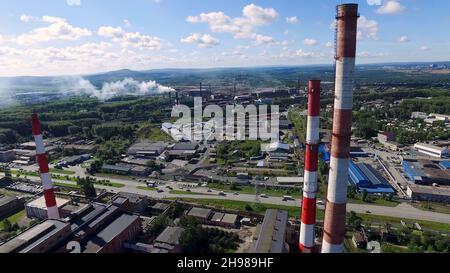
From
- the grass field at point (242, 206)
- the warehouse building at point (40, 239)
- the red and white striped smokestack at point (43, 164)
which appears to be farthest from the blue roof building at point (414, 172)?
the red and white striped smokestack at point (43, 164)

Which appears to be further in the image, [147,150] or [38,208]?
[147,150]

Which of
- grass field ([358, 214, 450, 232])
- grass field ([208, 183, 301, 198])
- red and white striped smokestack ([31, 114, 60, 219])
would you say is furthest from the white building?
red and white striped smokestack ([31, 114, 60, 219])

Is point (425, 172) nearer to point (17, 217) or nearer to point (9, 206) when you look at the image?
point (17, 217)

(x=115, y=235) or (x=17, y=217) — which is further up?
(x=115, y=235)

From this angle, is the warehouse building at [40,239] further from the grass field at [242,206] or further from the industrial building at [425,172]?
the industrial building at [425,172]

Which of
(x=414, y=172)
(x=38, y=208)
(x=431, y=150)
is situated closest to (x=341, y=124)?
(x=414, y=172)

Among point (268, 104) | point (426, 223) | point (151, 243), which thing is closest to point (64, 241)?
point (151, 243)

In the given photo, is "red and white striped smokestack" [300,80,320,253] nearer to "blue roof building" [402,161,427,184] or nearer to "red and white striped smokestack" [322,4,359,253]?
"red and white striped smokestack" [322,4,359,253]
